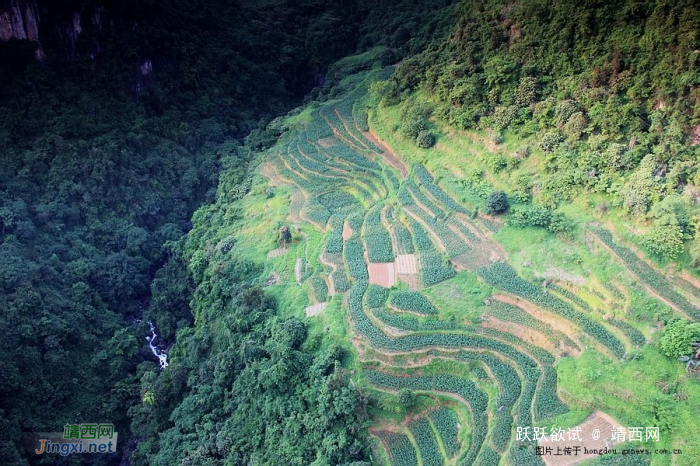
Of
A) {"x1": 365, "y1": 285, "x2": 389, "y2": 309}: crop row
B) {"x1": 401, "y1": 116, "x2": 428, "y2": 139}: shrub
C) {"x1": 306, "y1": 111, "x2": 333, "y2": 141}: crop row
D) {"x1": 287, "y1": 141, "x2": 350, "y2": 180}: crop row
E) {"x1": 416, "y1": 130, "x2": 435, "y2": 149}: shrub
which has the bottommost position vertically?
{"x1": 365, "y1": 285, "x2": 389, "y2": 309}: crop row

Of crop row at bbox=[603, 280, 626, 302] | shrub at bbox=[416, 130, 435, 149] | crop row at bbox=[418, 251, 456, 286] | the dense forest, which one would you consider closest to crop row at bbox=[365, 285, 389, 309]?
crop row at bbox=[418, 251, 456, 286]

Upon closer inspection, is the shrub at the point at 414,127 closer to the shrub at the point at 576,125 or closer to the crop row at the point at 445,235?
the crop row at the point at 445,235

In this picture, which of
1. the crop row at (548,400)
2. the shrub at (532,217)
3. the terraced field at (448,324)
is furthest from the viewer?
the shrub at (532,217)

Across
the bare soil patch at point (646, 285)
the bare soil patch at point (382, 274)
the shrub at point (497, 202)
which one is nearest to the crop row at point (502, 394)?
the bare soil patch at point (382, 274)

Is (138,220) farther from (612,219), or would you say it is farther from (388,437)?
(612,219)

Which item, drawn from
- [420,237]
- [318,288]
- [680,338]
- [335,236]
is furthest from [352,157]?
[680,338]

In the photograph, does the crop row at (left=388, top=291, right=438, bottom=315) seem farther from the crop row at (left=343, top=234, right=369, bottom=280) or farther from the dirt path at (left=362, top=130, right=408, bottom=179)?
the dirt path at (left=362, top=130, right=408, bottom=179)

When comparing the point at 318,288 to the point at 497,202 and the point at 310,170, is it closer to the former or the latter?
the point at 497,202
